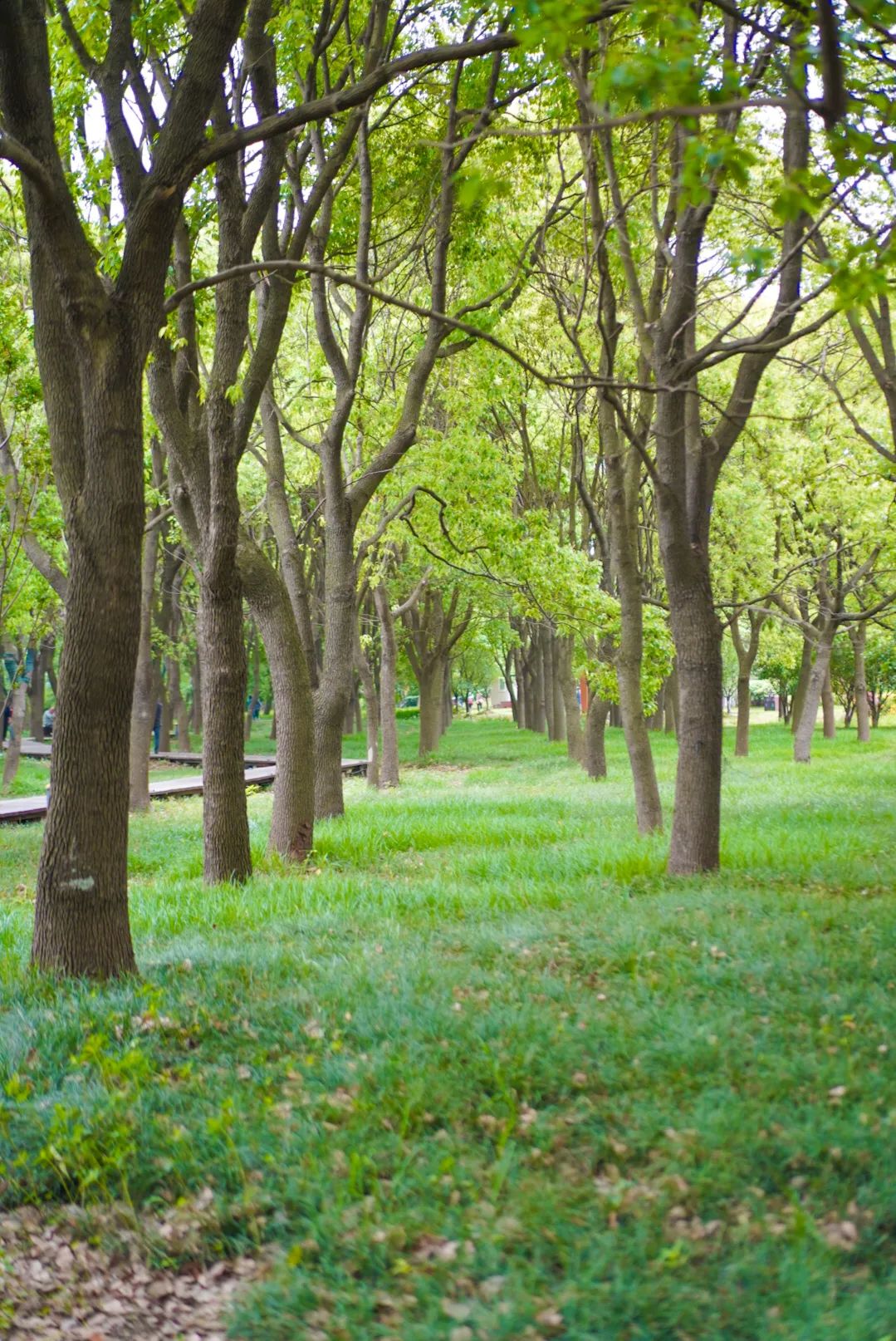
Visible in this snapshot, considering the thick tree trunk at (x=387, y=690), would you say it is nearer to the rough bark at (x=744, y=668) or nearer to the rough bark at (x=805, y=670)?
the rough bark at (x=744, y=668)

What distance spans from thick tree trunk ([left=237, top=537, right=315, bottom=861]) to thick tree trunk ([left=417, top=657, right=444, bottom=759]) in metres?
18.3

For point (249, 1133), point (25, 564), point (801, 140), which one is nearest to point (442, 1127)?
point (249, 1133)

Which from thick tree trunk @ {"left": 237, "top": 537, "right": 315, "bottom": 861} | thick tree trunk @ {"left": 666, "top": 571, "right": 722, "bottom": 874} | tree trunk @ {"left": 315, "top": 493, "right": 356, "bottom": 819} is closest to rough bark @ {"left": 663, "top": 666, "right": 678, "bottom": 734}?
tree trunk @ {"left": 315, "top": 493, "right": 356, "bottom": 819}

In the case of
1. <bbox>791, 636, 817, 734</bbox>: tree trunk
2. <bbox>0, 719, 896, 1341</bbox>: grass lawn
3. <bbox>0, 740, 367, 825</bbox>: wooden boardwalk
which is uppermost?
<bbox>791, 636, 817, 734</bbox>: tree trunk

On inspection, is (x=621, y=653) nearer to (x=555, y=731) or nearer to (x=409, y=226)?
(x=409, y=226)

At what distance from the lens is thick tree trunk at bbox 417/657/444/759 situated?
29.8 metres

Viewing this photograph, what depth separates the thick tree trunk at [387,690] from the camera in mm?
21641

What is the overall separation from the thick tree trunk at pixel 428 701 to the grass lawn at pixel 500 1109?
21925 mm

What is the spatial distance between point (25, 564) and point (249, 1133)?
1780 centimetres

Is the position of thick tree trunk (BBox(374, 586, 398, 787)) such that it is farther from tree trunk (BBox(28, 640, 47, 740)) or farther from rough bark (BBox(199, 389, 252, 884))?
tree trunk (BBox(28, 640, 47, 740))

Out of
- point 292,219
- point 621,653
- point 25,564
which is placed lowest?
point 621,653

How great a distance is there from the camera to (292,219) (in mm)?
12250

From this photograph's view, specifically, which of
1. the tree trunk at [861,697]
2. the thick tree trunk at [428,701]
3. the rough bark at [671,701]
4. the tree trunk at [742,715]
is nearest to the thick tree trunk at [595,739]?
the tree trunk at [742,715]

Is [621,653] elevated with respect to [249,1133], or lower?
elevated
